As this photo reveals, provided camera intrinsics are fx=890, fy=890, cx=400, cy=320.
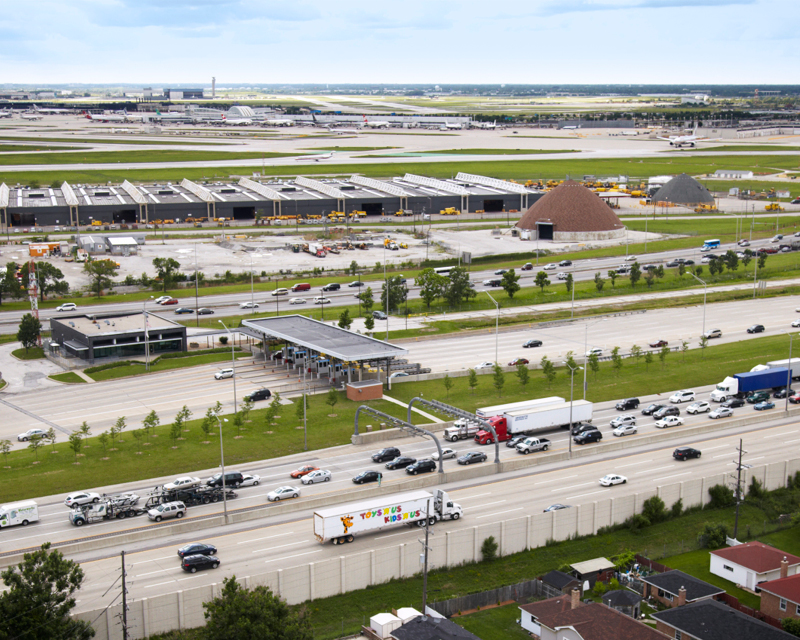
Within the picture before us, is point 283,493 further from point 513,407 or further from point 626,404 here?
point 626,404

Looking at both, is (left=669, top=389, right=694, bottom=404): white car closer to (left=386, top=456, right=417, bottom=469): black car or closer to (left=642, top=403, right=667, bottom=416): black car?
(left=642, top=403, right=667, bottom=416): black car

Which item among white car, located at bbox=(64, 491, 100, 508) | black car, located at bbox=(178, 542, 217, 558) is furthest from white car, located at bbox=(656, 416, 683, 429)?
white car, located at bbox=(64, 491, 100, 508)

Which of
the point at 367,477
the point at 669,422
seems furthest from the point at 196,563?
the point at 669,422

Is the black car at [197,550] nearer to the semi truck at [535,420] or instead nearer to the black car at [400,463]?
the black car at [400,463]

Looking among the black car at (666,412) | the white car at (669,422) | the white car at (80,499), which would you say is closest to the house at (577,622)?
the white car at (80,499)

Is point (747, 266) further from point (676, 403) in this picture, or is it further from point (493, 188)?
point (493, 188)

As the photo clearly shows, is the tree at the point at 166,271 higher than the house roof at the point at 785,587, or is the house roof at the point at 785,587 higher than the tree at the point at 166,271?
the tree at the point at 166,271
